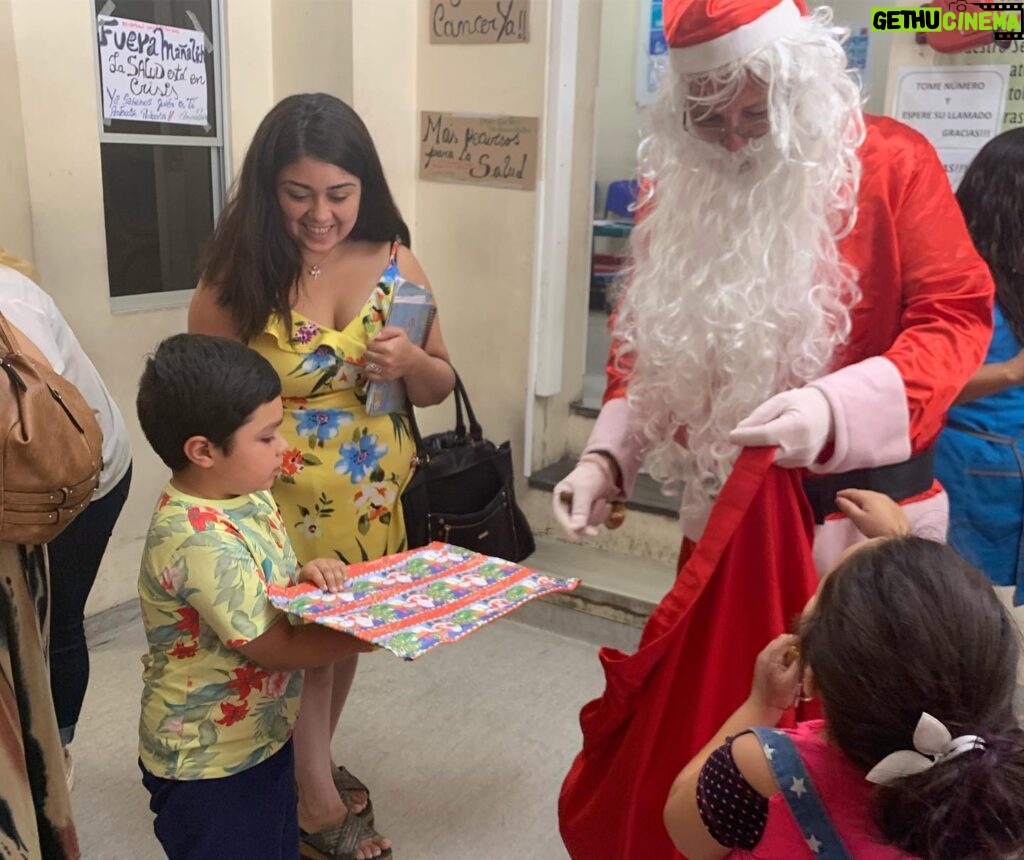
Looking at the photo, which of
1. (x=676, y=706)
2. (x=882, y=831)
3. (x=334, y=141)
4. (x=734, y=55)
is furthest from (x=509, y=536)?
(x=882, y=831)

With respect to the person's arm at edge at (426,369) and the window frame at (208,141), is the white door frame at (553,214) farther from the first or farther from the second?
the person's arm at edge at (426,369)

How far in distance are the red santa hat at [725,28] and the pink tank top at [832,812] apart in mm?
955

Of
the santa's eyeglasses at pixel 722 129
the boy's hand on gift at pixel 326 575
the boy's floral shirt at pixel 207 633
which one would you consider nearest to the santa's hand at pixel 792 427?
the santa's eyeglasses at pixel 722 129

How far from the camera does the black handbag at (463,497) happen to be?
6.34 ft

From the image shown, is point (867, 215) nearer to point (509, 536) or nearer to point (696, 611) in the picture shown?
point (696, 611)

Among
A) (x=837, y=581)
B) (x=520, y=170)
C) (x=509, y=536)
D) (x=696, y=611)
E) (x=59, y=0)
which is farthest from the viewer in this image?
(x=520, y=170)

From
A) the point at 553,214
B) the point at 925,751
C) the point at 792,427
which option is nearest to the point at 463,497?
the point at 792,427

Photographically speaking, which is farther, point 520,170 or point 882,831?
point 520,170

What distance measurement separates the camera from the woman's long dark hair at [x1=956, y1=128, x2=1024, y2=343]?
6.52 ft

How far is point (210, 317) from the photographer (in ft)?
5.95

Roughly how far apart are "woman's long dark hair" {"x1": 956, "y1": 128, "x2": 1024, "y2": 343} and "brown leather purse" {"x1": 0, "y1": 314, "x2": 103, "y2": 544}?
1799mm

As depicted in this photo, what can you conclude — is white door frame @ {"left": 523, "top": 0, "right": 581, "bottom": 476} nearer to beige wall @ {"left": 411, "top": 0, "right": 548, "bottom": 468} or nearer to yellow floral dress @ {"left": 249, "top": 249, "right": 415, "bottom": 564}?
beige wall @ {"left": 411, "top": 0, "right": 548, "bottom": 468}

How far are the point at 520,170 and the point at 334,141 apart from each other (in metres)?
1.39

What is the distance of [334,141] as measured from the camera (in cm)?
176
